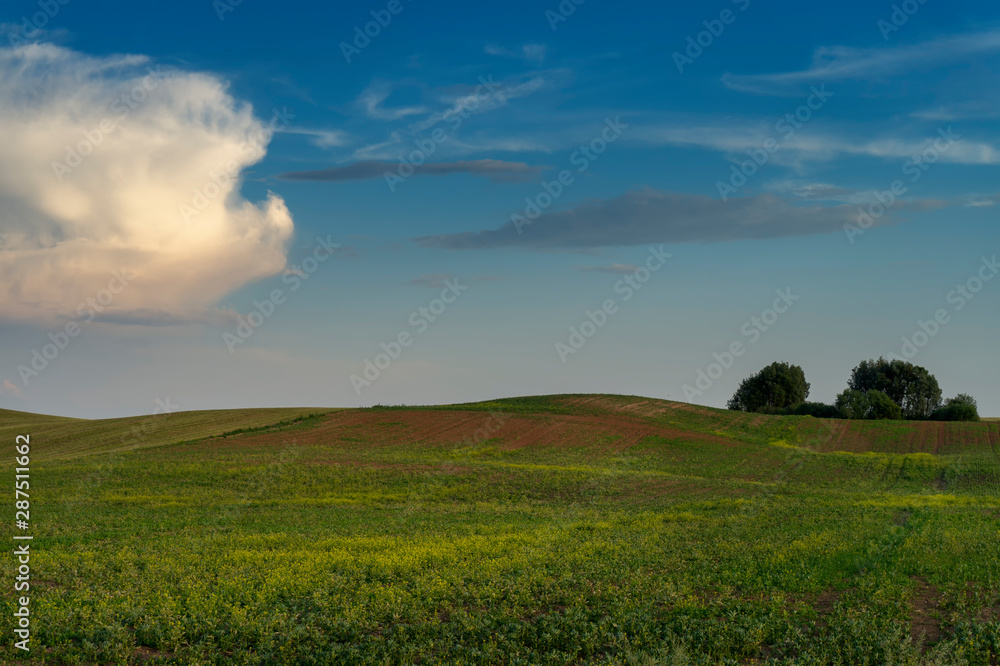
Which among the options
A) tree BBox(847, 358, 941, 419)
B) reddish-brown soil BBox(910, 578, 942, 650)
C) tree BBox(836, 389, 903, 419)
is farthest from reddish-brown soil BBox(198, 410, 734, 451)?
tree BBox(847, 358, 941, 419)

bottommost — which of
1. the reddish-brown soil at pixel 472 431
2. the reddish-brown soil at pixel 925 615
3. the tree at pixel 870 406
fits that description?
the reddish-brown soil at pixel 925 615

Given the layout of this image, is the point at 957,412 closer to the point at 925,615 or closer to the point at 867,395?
the point at 867,395

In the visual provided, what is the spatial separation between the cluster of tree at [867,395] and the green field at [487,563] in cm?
6722

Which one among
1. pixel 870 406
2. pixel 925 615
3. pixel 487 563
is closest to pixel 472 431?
pixel 487 563

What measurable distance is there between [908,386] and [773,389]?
24727 mm

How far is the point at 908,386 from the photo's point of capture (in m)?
140

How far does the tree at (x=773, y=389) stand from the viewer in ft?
468

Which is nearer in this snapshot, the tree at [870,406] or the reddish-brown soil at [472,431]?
the reddish-brown soil at [472,431]

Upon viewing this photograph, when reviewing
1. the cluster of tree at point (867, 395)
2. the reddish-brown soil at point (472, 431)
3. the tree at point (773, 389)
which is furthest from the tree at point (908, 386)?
the reddish-brown soil at point (472, 431)

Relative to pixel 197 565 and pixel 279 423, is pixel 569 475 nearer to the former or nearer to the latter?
pixel 197 565

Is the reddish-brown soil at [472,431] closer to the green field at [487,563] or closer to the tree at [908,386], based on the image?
the green field at [487,563]

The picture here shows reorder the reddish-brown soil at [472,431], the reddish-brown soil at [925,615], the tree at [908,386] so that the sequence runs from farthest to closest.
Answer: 1. the tree at [908,386]
2. the reddish-brown soil at [472,431]
3. the reddish-brown soil at [925,615]

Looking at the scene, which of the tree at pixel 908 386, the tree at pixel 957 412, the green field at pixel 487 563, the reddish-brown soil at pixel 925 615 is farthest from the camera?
the tree at pixel 908 386

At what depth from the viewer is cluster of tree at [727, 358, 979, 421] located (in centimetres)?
12294
